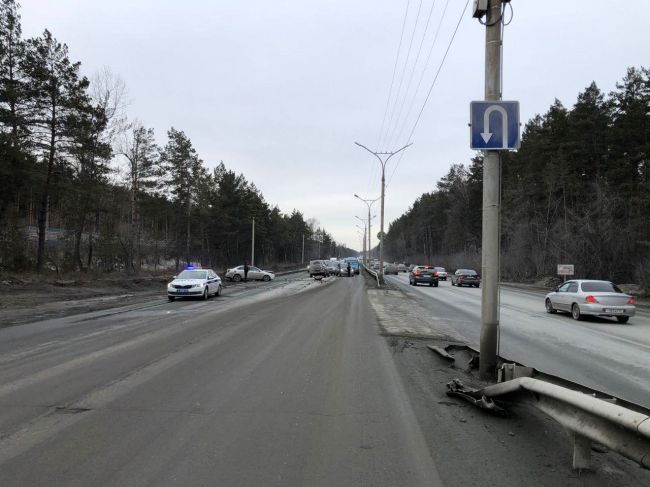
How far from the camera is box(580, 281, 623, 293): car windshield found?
17375 mm

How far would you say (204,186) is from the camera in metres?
68.4

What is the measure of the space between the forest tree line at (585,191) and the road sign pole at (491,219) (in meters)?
28.2

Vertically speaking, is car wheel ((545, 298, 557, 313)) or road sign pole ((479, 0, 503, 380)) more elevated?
road sign pole ((479, 0, 503, 380))

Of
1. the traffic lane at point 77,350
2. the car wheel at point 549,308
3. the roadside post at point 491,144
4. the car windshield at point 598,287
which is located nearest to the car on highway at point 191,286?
the traffic lane at point 77,350

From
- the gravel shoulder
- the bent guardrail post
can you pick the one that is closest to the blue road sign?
the gravel shoulder

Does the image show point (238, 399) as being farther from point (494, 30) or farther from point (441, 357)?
point (494, 30)

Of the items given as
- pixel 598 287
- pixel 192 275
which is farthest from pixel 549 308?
pixel 192 275

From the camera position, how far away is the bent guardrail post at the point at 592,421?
3357 millimetres

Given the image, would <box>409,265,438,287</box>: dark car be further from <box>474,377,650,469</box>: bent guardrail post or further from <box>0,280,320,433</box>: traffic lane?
<box>474,377,650,469</box>: bent guardrail post

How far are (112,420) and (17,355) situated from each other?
16.7 ft

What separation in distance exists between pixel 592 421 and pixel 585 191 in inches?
1931

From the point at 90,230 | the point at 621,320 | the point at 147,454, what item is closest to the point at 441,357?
the point at 147,454

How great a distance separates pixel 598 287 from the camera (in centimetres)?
1759

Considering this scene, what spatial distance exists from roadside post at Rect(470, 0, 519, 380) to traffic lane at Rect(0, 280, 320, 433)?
217 inches
